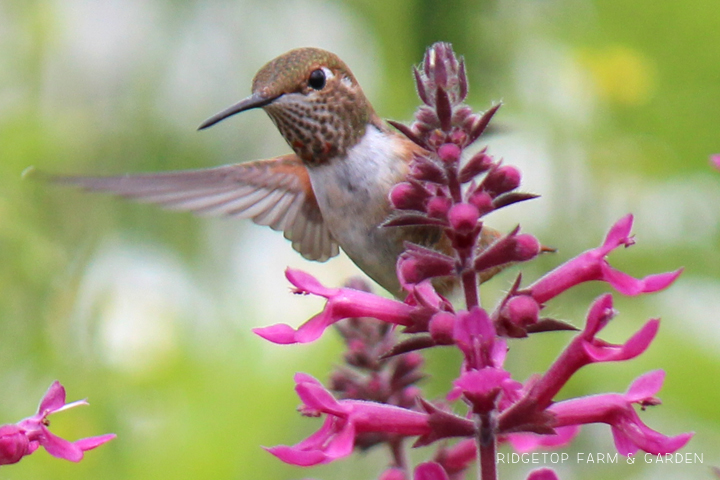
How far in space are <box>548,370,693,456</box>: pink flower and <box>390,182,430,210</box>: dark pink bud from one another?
25.2 inches

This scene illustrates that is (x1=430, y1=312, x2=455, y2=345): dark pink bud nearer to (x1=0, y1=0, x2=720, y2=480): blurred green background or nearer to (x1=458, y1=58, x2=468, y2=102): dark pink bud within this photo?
(x1=458, y1=58, x2=468, y2=102): dark pink bud

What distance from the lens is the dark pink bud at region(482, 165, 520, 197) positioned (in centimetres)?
233

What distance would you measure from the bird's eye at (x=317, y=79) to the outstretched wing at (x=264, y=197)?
0.37m

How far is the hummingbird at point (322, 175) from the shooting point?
11.2 feet

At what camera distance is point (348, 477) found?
4832 mm

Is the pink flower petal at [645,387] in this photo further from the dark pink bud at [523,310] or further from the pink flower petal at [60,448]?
the pink flower petal at [60,448]

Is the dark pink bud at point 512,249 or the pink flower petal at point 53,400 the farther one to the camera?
the dark pink bud at point 512,249

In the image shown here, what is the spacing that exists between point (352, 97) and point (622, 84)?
1822 millimetres

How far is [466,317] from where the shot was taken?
2.13m

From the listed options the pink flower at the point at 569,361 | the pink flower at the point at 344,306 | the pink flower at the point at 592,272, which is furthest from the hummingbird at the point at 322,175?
the pink flower at the point at 569,361

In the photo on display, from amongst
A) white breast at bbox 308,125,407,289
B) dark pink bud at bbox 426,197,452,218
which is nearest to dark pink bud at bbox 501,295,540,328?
dark pink bud at bbox 426,197,452,218

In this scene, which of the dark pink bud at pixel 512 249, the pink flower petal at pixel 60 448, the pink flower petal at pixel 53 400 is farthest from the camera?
the dark pink bud at pixel 512 249

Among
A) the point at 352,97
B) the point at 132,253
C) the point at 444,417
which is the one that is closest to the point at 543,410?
the point at 444,417

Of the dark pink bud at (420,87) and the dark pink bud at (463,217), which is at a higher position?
the dark pink bud at (420,87)
